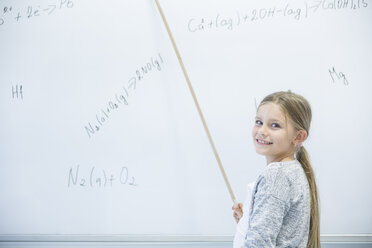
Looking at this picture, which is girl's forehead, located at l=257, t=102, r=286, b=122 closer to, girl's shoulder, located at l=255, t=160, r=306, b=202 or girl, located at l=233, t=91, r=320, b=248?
girl, located at l=233, t=91, r=320, b=248

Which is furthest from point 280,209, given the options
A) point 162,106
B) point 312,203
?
point 162,106

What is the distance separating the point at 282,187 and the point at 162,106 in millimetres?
657

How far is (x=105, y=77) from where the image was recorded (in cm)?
138

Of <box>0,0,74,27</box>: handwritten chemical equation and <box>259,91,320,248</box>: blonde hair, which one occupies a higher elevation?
<box>0,0,74,27</box>: handwritten chemical equation

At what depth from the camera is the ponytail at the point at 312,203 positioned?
885 millimetres

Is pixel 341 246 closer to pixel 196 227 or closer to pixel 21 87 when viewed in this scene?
pixel 196 227

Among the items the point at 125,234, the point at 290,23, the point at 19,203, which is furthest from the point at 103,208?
the point at 290,23

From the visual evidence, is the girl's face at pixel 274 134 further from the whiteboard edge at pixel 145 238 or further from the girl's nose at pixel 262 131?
the whiteboard edge at pixel 145 238

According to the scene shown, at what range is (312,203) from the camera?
2.89 ft

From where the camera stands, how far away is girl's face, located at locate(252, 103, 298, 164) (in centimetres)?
87

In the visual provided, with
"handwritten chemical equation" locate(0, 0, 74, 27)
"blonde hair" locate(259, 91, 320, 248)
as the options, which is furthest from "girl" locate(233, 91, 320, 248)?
"handwritten chemical equation" locate(0, 0, 74, 27)

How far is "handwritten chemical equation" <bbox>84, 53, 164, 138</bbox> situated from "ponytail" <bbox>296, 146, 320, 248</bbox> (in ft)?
2.12

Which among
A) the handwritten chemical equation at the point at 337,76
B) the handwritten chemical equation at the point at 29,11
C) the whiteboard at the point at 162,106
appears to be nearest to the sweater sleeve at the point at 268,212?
the whiteboard at the point at 162,106

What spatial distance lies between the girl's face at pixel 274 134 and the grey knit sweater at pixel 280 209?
5cm
